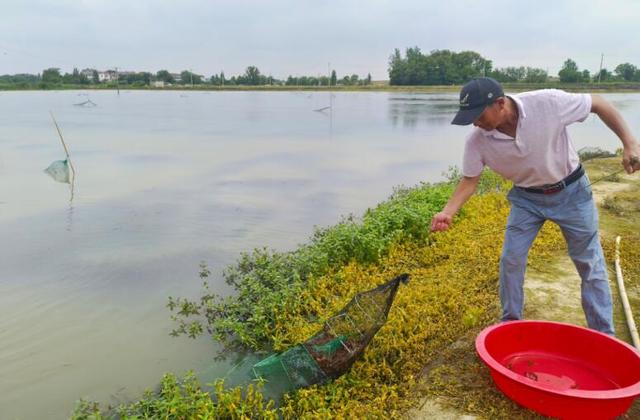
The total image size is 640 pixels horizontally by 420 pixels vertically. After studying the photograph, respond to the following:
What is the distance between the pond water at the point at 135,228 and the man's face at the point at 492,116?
288 cm

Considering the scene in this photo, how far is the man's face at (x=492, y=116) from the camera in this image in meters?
2.81

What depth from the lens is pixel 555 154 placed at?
295cm

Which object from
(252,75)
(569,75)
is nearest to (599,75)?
(569,75)

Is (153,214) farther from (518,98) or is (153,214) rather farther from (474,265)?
(518,98)

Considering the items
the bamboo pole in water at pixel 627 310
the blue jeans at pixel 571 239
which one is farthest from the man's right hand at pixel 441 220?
the bamboo pole in water at pixel 627 310

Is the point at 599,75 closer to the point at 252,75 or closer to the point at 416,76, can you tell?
the point at 416,76

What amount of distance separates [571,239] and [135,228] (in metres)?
6.93

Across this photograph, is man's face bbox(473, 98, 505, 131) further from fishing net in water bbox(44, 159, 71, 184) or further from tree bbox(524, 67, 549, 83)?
tree bbox(524, 67, 549, 83)

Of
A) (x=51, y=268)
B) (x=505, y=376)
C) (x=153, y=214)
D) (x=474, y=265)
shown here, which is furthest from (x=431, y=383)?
(x=153, y=214)

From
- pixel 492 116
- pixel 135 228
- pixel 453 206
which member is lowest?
pixel 135 228

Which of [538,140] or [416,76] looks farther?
[416,76]

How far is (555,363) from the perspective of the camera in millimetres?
3334

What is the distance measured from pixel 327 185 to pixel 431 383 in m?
8.78

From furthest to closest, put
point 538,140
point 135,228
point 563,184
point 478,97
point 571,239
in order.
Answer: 1. point 135,228
2. point 571,239
3. point 563,184
4. point 538,140
5. point 478,97
